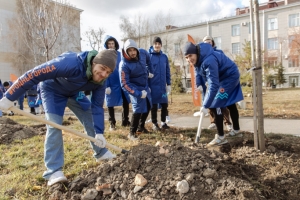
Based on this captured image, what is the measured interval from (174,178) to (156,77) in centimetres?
349

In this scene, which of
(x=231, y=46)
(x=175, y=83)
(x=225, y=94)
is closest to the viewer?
(x=225, y=94)

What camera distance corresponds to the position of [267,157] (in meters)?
3.26

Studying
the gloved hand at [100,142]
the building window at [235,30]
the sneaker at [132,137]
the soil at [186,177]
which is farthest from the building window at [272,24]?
the gloved hand at [100,142]

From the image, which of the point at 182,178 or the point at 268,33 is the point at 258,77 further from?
the point at 268,33

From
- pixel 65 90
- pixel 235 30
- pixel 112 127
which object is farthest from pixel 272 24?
pixel 65 90

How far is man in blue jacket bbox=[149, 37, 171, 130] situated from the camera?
5629 millimetres

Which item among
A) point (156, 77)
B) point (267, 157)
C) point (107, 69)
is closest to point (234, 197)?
point (267, 157)

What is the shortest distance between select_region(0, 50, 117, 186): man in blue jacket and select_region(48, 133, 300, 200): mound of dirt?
37 centimetres

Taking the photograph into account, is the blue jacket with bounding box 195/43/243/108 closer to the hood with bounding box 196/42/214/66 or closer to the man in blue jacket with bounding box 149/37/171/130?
the hood with bounding box 196/42/214/66

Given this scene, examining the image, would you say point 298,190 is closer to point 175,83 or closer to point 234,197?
point 234,197

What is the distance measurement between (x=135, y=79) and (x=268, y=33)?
35.1m

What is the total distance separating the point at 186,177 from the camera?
2.46 meters

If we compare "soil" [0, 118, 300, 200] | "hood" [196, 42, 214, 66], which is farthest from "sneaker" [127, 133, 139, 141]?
"hood" [196, 42, 214, 66]

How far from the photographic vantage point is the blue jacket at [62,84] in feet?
8.87
